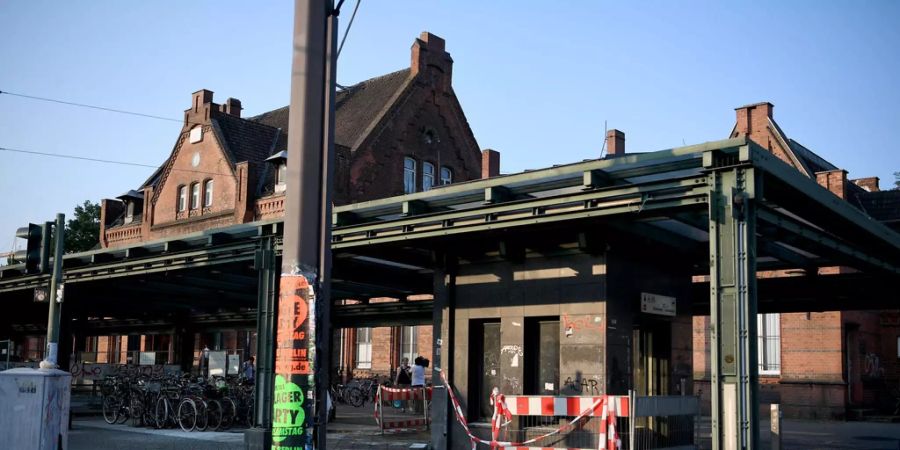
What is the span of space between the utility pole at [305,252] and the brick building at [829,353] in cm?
2196

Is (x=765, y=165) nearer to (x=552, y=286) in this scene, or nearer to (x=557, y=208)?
(x=557, y=208)

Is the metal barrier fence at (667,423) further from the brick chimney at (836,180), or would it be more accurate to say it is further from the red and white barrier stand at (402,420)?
the brick chimney at (836,180)

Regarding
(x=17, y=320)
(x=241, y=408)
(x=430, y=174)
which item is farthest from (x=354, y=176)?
Answer: (x=241, y=408)

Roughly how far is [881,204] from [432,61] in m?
21.1

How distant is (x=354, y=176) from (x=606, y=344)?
2542 centimetres

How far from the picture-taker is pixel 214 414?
19.6 metres

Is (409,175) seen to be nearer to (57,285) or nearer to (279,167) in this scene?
(279,167)

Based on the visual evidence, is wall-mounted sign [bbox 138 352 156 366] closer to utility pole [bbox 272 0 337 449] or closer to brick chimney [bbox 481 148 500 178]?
brick chimney [bbox 481 148 500 178]

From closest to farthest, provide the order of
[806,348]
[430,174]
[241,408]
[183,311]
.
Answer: [241,408] < [806,348] < [183,311] < [430,174]

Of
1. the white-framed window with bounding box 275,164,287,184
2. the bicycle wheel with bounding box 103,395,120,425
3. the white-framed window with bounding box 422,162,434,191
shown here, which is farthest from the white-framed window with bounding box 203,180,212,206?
the bicycle wheel with bounding box 103,395,120,425

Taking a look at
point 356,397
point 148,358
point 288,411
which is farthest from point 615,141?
point 288,411

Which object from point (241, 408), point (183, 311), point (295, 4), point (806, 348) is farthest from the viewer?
point (183, 311)

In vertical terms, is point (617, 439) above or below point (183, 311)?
below

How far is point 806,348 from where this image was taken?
28609 millimetres
